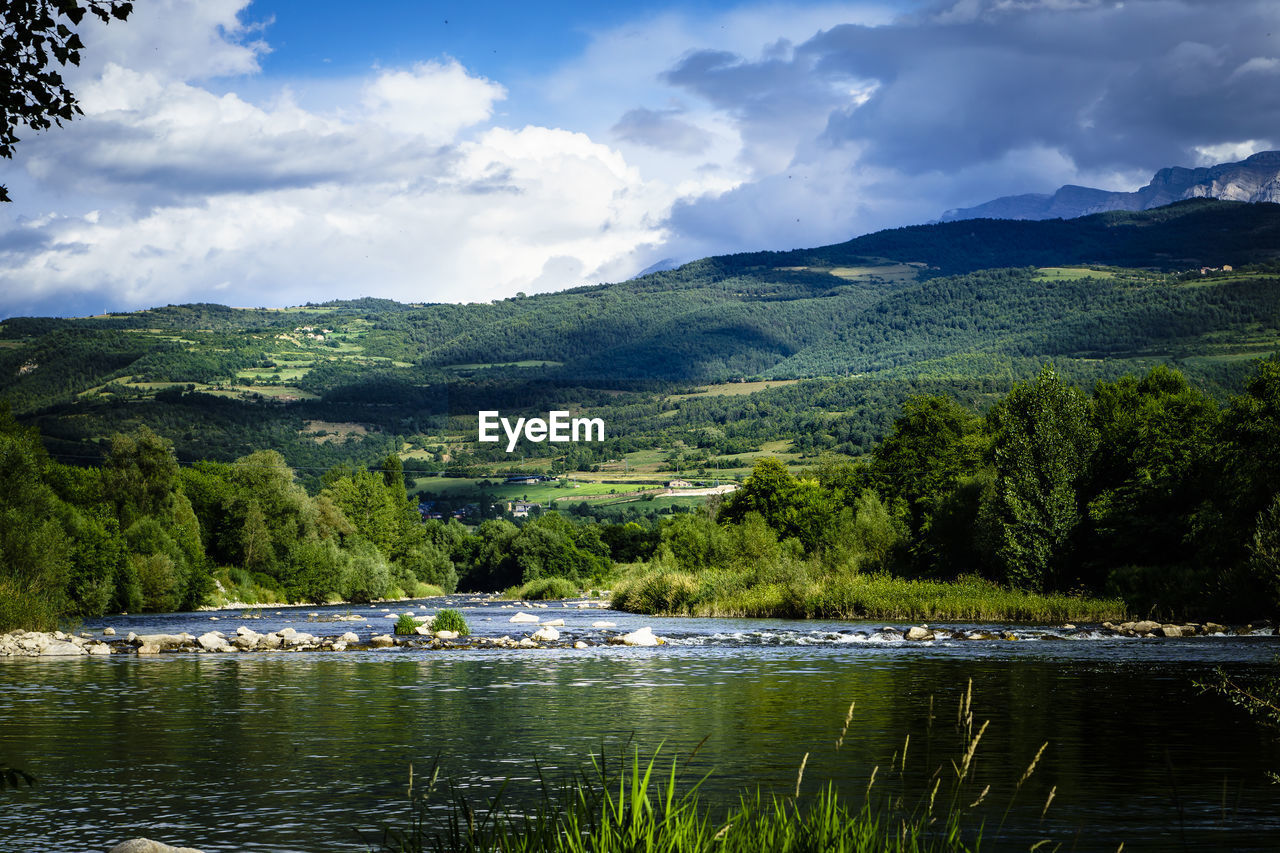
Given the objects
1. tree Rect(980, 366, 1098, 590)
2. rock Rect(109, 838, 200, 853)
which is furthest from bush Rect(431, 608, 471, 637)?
rock Rect(109, 838, 200, 853)

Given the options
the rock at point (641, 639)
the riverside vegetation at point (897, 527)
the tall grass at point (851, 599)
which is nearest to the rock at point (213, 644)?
the riverside vegetation at point (897, 527)

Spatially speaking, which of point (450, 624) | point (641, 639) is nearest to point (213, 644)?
point (450, 624)

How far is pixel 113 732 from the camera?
2517cm

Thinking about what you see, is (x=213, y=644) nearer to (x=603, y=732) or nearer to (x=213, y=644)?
(x=213, y=644)

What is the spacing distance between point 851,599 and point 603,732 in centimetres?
4342

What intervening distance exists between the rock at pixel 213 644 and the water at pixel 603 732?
2.88 metres

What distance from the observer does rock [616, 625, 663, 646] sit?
4981cm

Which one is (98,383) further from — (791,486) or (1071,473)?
(1071,473)

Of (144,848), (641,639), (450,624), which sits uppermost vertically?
(144,848)

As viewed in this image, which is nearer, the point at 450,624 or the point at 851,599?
the point at 450,624

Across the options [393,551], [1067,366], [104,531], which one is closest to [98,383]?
[393,551]

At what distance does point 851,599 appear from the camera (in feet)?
216

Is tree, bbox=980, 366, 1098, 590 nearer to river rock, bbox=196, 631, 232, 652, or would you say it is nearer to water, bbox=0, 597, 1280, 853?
water, bbox=0, 597, 1280, 853

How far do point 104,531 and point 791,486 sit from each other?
177 feet
